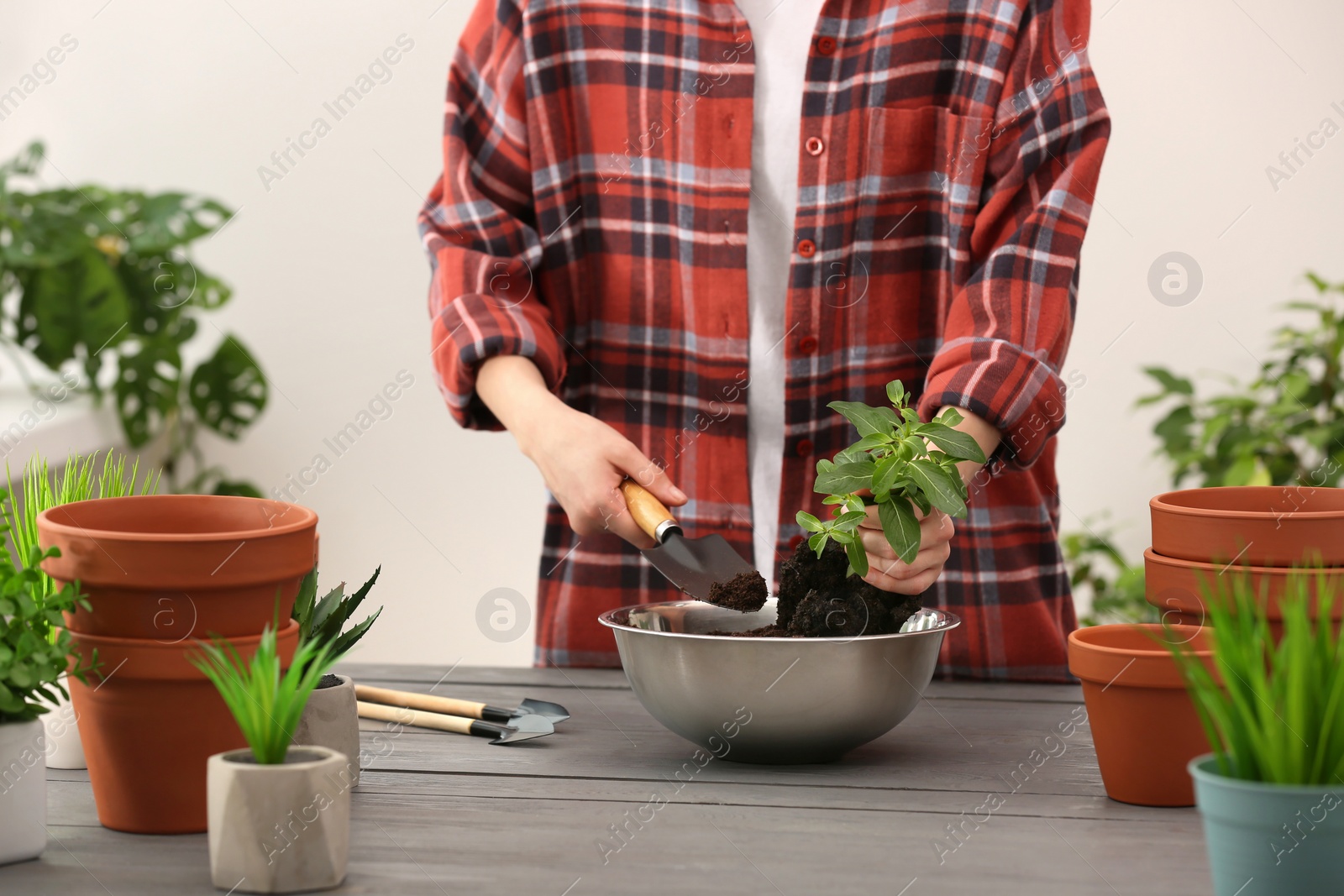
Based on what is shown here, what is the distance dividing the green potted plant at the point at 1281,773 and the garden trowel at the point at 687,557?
0.45 metres

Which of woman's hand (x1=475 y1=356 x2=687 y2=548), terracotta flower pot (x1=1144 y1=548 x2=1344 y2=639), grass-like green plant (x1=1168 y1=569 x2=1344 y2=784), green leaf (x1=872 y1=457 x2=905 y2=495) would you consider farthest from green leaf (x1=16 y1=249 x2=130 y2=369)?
grass-like green plant (x1=1168 y1=569 x2=1344 y2=784)

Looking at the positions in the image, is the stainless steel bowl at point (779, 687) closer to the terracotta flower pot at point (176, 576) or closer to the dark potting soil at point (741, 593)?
the dark potting soil at point (741, 593)

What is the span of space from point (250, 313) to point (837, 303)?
1813mm

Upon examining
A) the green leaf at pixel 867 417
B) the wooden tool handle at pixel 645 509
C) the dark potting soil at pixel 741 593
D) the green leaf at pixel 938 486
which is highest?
the green leaf at pixel 867 417

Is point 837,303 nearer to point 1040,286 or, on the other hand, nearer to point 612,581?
point 1040,286

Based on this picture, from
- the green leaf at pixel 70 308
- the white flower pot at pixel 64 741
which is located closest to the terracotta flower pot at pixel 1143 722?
the white flower pot at pixel 64 741

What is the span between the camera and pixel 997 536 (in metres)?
1.35

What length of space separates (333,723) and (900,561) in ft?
1.40

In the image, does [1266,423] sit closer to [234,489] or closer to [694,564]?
[694,564]

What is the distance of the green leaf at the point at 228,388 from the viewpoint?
264cm

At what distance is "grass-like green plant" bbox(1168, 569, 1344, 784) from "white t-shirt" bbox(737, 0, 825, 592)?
75 centimetres

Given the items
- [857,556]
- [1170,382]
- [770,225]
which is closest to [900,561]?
[857,556]

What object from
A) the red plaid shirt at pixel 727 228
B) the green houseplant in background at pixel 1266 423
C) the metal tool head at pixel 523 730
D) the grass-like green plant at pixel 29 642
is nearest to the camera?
the grass-like green plant at pixel 29 642

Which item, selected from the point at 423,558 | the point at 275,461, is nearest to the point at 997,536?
the point at 423,558
